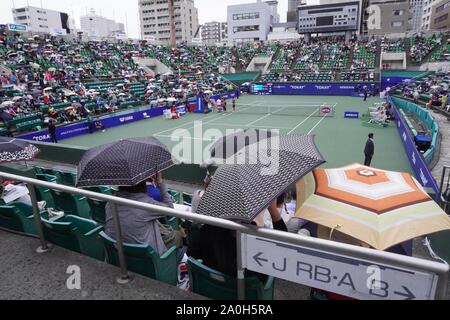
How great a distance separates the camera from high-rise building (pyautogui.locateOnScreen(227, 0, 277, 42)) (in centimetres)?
10944

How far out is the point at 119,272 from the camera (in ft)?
13.2

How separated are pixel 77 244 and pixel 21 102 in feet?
78.2

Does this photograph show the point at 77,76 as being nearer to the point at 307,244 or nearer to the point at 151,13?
the point at 307,244

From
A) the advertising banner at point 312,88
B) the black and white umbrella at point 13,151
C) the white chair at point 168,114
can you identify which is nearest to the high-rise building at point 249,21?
the advertising banner at point 312,88

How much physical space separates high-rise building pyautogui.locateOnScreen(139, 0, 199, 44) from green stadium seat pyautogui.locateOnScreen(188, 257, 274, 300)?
135725mm

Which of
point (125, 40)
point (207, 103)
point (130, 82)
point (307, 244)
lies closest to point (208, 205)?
point (307, 244)

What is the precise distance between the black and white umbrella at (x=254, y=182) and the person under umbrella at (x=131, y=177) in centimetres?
100

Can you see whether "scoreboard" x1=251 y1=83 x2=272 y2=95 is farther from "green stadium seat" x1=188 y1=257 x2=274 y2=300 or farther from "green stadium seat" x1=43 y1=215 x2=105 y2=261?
"green stadium seat" x1=188 y1=257 x2=274 y2=300

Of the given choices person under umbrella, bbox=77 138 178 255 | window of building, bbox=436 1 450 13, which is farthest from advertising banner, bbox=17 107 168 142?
window of building, bbox=436 1 450 13

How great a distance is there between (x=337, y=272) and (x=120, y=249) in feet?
8.09

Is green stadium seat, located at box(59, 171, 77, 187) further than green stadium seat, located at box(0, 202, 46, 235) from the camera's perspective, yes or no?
Yes

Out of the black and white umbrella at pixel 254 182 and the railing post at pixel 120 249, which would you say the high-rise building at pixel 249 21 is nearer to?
the black and white umbrella at pixel 254 182

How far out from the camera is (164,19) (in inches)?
5226

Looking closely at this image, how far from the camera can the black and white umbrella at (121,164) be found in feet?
15.1
